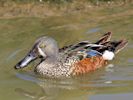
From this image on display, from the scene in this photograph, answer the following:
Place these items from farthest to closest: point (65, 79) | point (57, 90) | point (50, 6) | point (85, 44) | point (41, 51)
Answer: point (50, 6), point (85, 44), point (41, 51), point (65, 79), point (57, 90)

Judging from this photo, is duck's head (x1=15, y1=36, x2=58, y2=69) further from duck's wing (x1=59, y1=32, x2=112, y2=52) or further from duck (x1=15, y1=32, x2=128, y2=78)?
duck's wing (x1=59, y1=32, x2=112, y2=52)

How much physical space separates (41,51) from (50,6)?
12.6 ft

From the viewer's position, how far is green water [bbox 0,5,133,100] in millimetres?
8922

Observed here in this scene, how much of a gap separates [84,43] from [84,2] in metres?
3.67

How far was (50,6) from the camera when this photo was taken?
530 inches

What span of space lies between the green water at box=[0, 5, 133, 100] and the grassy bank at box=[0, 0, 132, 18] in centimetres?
36

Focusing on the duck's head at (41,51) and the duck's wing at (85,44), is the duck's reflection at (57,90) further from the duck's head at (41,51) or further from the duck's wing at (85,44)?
the duck's wing at (85,44)

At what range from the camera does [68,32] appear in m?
11.8

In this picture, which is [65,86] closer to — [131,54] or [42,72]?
[42,72]

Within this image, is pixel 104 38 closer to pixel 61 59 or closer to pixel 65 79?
pixel 61 59

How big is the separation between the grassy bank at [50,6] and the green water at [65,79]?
14.0 inches

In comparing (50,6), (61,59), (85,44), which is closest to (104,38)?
(85,44)

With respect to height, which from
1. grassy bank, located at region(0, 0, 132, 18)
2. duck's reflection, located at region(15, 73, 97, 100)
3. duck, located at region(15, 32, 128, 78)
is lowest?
duck's reflection, located at region(15, 73, 97, 100)

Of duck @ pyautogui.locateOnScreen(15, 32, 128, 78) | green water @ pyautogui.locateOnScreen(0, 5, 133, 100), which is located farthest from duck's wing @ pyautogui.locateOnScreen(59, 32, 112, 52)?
green water @ pyautogui.locateOnScreen(0, 5, 133, 100)
